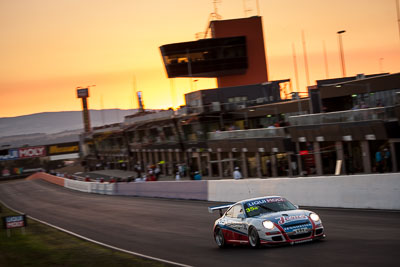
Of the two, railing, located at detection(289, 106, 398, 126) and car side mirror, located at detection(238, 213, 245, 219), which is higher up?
railing, located at detection(289, 106, 398, 126)

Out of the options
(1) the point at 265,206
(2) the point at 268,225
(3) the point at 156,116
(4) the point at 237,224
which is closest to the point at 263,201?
(1) the point at 265,206

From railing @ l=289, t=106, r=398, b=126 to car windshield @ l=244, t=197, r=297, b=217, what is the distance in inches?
639

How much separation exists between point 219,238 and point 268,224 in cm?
254

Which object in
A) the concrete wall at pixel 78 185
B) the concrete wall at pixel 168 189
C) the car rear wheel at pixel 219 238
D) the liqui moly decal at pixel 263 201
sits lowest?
the concrete wall at pixel 78 185

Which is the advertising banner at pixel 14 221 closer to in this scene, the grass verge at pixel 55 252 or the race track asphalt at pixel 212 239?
the grass verge at pixel 55 252

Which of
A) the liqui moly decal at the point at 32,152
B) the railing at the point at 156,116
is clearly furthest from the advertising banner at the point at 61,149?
the railing at the point at 156,116

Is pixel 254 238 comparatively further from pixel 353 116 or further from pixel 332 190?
pixel 353 116

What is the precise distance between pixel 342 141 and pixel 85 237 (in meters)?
17.1

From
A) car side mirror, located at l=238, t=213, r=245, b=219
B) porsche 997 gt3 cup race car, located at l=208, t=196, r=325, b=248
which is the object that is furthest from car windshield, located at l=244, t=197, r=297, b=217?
car side mirror, located at l=238, t=213, r=245, b=219

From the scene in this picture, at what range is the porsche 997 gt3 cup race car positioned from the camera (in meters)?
12.7

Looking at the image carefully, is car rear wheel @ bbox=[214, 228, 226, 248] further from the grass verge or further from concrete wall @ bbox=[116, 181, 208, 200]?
concrete wall @ bbox=[116, 181, 208, 200]

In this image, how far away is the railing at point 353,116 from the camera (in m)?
28.5

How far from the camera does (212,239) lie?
651 inches

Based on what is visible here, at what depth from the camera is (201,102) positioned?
63.8m
